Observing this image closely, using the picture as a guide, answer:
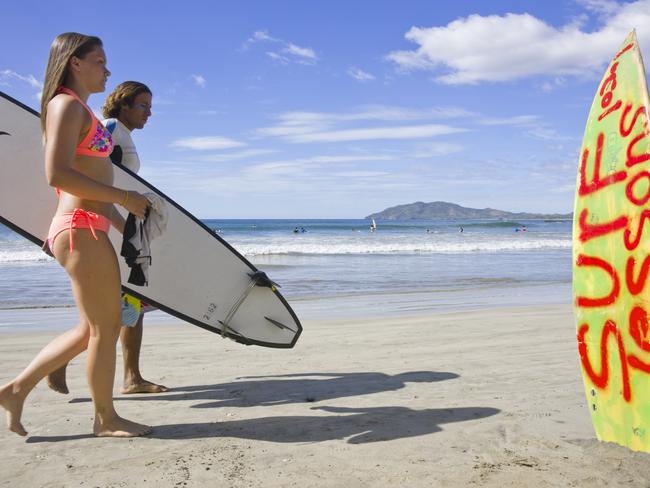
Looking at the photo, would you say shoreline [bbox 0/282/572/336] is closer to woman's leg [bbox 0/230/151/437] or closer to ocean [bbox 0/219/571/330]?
ocean [bbox 0/219/571/330]

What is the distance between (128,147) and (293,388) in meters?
1.66

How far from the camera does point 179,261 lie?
381 centimetres

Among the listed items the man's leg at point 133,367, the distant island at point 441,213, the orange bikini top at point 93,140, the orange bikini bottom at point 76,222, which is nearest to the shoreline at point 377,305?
the man's leg at point 133,367

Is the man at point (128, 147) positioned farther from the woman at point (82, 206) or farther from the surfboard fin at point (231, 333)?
the woman at point (82, 206)

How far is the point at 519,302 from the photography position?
8.13 metres

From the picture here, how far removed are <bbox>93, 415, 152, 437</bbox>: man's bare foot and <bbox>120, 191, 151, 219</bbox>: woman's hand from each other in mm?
917

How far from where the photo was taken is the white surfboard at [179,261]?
3381 mm

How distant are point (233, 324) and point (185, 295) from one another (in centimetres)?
35

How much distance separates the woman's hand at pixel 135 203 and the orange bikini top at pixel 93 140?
253 mm

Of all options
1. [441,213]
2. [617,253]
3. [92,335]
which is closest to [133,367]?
[92,335]

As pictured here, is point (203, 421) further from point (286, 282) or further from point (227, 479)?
point (286, 282)

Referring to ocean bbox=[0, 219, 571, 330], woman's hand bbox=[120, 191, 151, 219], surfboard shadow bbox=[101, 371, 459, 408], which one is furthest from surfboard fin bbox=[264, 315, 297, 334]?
ocean bbox=[0, 219, 571, 330]

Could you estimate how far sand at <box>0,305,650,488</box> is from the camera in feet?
7.41

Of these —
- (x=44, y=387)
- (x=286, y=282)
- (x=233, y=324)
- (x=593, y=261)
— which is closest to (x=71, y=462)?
(x=44, y=387)
